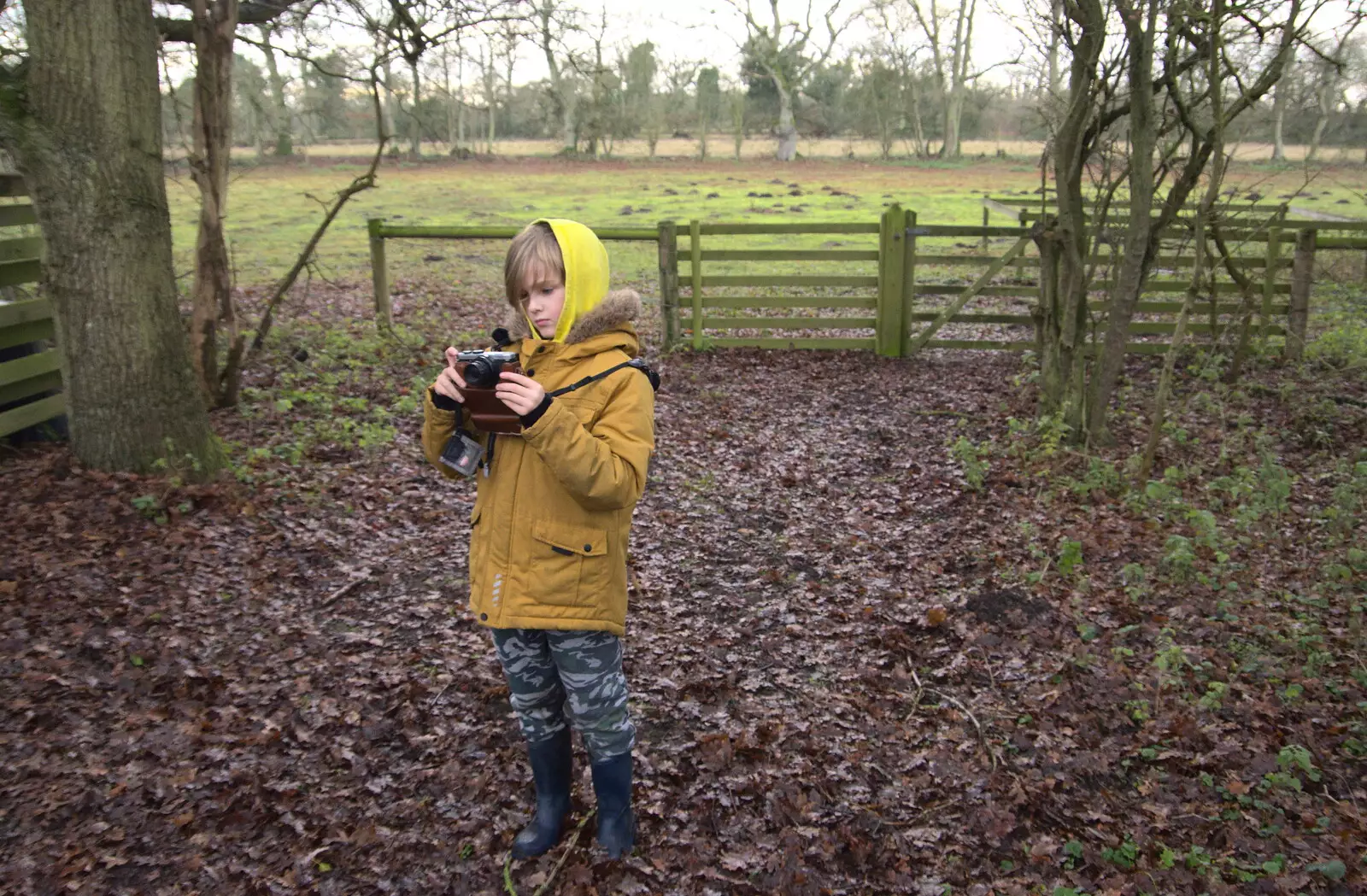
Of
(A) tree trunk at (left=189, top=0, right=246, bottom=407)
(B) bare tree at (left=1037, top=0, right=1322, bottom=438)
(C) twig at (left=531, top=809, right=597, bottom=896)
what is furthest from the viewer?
(A) tree trunk at (left=189, top=0, right=246, bottom=407)

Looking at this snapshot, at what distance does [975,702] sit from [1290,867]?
4.13 feet

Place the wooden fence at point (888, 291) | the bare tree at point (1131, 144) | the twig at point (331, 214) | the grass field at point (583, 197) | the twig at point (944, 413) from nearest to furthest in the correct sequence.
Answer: the bare tree at point (1131, 144), the twig at point (331, 214), the twig at point (944, 413), the wooden fence at point (888, 291), the grass field at point (583, 197)

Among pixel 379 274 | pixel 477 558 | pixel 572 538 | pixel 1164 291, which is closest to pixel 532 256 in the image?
pixel 572 538

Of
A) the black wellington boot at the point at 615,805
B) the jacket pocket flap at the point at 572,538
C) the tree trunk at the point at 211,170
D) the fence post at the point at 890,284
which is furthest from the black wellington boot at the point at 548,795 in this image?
the fence post at the point at 890,284

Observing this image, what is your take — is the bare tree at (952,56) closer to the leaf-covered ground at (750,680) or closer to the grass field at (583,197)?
the grass field at (583,197)

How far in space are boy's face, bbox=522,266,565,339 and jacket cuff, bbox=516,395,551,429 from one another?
1.04ft

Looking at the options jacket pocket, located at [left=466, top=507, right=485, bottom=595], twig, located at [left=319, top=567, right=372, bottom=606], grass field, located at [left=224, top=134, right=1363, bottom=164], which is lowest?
twig, located at [left=319, top=567, right=372, bottom=606]

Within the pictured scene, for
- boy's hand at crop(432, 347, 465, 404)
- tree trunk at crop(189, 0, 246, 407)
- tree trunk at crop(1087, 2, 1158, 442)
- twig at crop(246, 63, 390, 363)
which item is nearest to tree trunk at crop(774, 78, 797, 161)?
twig at crop(246, 63, 390, 363)

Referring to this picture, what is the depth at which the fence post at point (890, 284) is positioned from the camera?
10.1 m

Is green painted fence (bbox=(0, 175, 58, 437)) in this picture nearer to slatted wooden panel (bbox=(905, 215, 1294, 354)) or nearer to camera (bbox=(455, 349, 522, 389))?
camera (bbox=(455, 349, 522, 389))

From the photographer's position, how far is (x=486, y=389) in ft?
7.82

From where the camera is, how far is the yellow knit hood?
2527 millimetres

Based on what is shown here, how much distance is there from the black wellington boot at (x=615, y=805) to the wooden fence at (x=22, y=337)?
493cm

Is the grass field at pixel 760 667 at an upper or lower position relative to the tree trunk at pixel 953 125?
lower
